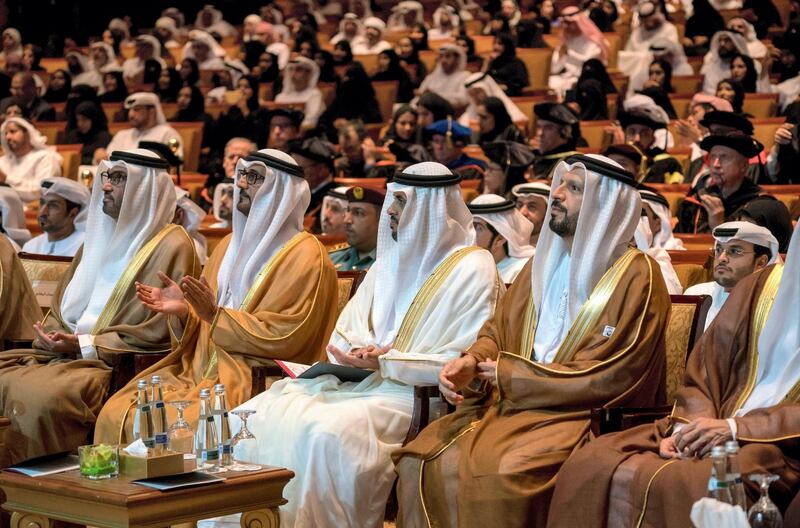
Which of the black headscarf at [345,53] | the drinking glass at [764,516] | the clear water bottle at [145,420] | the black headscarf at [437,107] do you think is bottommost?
the clear water bottle at [145,420]

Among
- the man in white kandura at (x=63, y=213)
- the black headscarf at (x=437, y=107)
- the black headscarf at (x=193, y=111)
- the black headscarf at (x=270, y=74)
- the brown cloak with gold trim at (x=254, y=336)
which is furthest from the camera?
the black headscarf at (x=270, y=74)

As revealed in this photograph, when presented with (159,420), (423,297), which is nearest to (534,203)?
(423,297)

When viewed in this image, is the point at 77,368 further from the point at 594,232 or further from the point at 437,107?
the point at 437,107

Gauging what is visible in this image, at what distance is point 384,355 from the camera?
→ 5051 mm

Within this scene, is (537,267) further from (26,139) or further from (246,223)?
(26,139)

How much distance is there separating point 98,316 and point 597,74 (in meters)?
7.57

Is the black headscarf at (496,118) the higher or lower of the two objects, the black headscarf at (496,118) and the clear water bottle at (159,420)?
the higher

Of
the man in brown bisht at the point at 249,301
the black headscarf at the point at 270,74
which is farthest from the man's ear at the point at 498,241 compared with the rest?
the black headscarf at the point at 270,74

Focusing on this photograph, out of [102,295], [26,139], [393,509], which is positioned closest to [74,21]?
[26,139]

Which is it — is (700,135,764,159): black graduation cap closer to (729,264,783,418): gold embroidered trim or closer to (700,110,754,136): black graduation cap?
(700,110,754,136): black graduation cap

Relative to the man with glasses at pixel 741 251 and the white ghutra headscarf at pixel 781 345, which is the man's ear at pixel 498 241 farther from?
the white ghutra headscarf at pixel 781 345

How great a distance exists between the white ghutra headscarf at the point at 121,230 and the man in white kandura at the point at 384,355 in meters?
1.24

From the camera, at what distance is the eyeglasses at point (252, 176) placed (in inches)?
235

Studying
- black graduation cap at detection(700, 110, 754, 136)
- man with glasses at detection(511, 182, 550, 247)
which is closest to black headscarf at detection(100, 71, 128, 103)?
black graduation cap at detection(700, 110, 754, 136)
